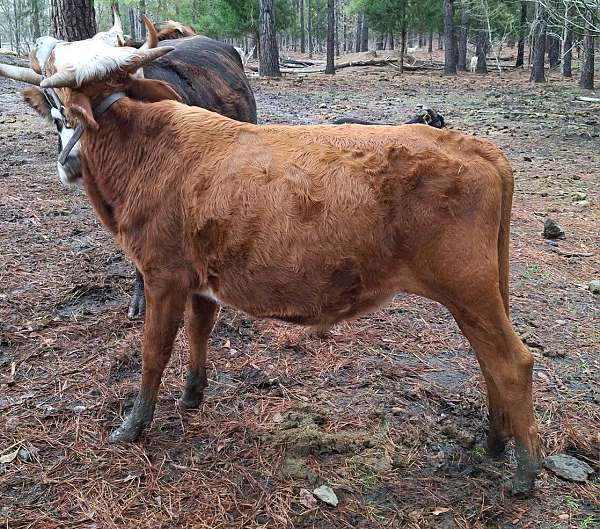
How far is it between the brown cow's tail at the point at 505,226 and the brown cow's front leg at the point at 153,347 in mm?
1653

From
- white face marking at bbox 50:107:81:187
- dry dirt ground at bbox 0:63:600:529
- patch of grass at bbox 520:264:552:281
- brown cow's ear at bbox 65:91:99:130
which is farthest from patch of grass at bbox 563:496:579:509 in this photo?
white face marking at bbox 50:107:81:187

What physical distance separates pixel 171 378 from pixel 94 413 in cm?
56

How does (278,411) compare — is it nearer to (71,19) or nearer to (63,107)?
(63,107)

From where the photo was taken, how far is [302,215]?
2828mm

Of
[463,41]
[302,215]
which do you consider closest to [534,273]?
[302,215]

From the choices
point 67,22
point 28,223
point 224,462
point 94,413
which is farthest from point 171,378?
point 67,22

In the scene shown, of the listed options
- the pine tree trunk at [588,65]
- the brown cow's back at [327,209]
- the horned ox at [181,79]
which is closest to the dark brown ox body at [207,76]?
the horned ox at [181,79]

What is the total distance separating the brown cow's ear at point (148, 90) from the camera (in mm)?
3400

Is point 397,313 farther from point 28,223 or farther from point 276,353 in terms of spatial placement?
point 28,223

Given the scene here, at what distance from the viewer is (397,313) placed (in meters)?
4.95

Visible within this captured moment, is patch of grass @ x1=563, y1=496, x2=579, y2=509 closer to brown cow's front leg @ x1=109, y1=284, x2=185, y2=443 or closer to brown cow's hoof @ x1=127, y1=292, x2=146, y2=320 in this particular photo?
brown cow's front leg @ x1=109, y1=284, x2=185, y2=443

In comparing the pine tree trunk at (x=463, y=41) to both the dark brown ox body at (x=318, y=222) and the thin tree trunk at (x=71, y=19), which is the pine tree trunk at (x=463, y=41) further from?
the dark brown ox body at (x=318, y=222)

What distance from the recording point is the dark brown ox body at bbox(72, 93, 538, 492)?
2758mm

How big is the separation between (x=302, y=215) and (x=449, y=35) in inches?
1084
